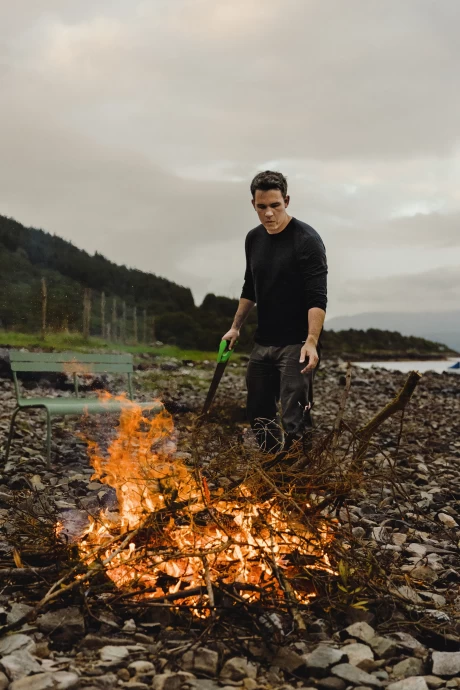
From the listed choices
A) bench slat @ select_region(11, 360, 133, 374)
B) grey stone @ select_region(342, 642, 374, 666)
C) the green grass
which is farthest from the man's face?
the green grass

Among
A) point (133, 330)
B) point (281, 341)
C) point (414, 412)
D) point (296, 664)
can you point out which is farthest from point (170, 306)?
point (296, 664)

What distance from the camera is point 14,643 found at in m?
3.58

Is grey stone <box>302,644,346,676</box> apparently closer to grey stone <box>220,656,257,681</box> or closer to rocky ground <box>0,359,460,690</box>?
rocky ground <box>0,359,460,690</box>

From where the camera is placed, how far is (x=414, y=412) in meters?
15.8

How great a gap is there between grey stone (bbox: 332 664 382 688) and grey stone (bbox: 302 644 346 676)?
1.6 inches

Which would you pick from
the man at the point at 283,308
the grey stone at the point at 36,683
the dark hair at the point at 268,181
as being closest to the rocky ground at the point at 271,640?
the grey stone at the point at 36,683

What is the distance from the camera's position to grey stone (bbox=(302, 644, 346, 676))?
343 centimetres

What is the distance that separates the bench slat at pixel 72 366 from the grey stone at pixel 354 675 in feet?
22.2

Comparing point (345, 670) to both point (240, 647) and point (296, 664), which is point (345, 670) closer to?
point (296, 664)

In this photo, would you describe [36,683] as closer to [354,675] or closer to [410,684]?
[354,675]

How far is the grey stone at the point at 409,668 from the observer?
3.51 m

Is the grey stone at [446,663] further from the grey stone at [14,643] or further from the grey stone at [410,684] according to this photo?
the grey stone at [14,643]

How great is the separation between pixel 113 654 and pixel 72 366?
21.8 feet

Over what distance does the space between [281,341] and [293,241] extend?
0.88 meters
